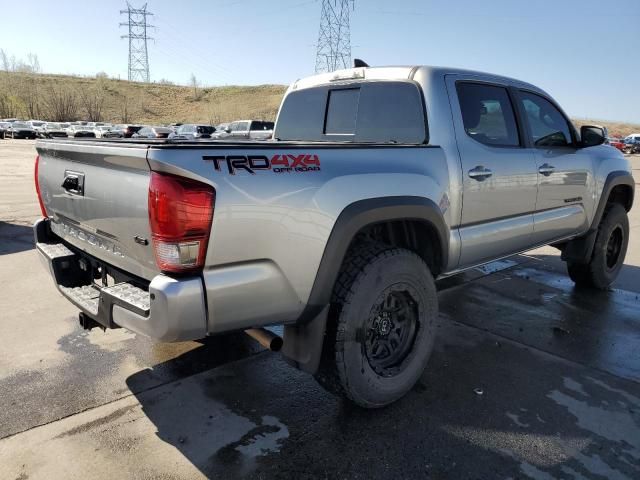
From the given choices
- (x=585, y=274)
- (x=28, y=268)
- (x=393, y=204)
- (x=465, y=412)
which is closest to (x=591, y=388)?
(x=465, y=412)

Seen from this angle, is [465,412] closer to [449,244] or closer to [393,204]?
[449,244]

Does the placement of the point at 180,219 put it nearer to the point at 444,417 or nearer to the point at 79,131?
the point at 444,417

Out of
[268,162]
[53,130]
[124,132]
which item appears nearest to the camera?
[268,162]

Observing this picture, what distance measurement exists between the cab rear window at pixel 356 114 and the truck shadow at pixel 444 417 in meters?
1.70

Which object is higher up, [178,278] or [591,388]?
[178,278]

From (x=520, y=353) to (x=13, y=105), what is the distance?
78.5 meters

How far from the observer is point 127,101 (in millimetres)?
78312

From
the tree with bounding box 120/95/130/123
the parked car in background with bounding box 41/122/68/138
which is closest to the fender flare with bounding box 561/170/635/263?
the parked car in background with bounding box 41/122/68/138

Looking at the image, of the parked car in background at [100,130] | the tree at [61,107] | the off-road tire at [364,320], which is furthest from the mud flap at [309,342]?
the tree at [61,107]

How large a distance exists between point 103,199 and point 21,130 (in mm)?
50500

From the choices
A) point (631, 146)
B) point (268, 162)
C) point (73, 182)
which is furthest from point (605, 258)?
point (631, 146)

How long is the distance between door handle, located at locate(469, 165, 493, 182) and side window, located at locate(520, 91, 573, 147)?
94cm

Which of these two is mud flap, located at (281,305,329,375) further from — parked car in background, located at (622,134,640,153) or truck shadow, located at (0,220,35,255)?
parked car in background, located at (622,134,640,153)

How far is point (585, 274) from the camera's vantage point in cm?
530
